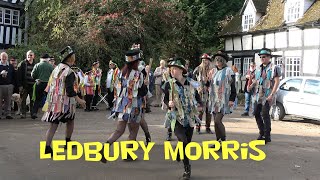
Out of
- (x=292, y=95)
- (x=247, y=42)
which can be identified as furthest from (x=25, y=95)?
(x=247, y=42)

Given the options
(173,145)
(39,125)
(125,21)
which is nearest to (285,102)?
(173,145)

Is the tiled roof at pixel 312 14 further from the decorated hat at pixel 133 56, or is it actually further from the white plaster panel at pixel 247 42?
the decorated hat at pixel 133 56

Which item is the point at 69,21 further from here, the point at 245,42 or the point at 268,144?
the point at 268,144

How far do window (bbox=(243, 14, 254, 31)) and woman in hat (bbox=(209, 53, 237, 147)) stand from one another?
1897 cm

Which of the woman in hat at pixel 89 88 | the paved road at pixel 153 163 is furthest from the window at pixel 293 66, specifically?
the paved road at pixel 153 163

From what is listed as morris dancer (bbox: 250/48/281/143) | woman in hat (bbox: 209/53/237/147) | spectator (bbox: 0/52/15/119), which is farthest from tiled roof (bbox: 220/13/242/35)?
woman in hat (bbox: 209/53/237/147)

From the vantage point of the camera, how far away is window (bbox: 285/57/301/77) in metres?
22.0

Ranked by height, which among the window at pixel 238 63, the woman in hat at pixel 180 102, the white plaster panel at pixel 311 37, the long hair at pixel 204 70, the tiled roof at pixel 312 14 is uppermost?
the tiled roof at pixel 312 14

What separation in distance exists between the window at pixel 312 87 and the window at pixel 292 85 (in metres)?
0.30

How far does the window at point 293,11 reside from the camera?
2227 cm

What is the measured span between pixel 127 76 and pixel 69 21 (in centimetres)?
1458

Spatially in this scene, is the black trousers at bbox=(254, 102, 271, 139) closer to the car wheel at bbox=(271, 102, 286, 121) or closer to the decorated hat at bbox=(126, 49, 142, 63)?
the decorated hat at bbox=(126, 49, 142, 63)

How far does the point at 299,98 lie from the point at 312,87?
1.80 feet

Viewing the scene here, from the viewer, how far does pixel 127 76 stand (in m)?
6.82
